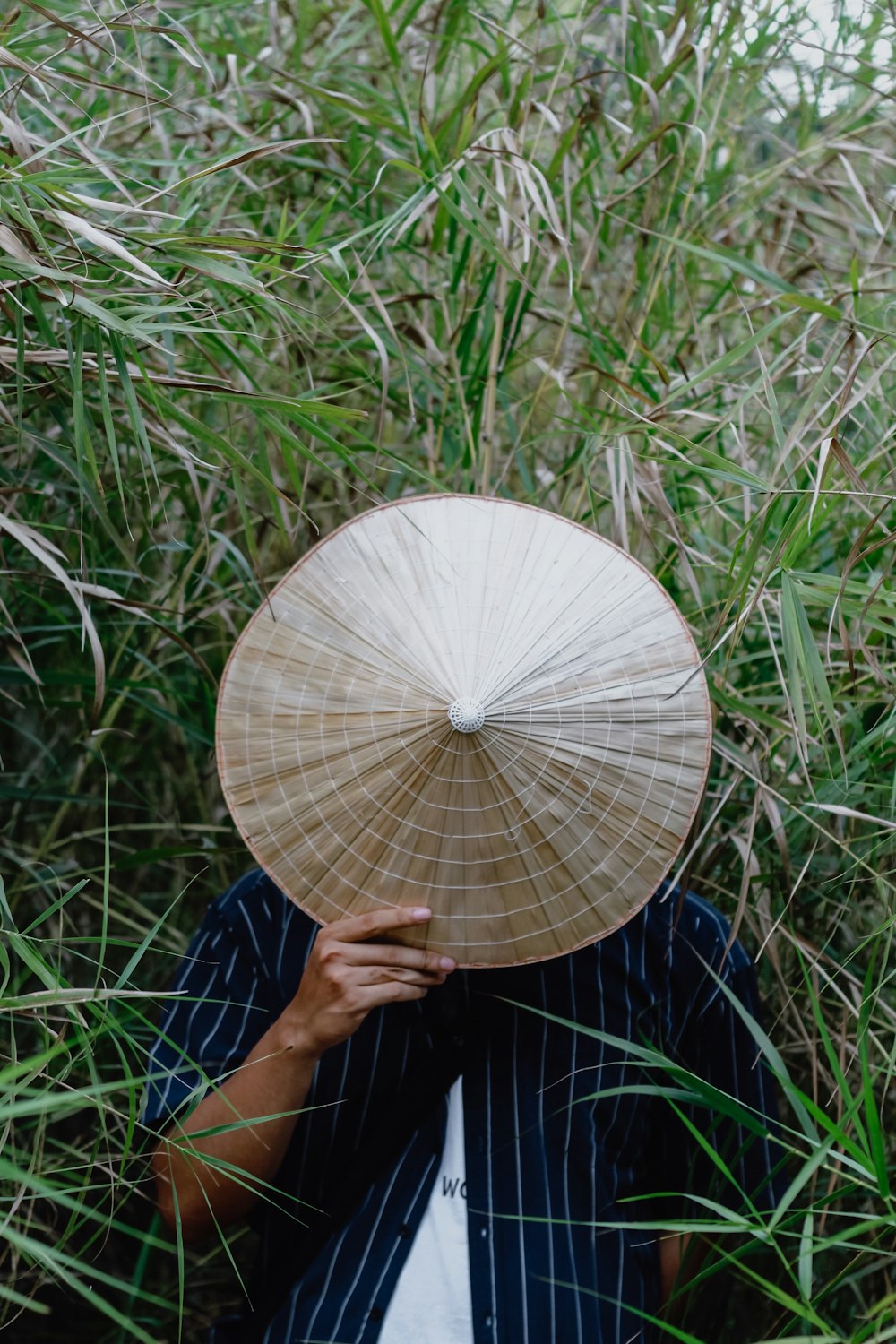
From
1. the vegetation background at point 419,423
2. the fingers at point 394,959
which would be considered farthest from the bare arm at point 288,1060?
the vegetation background at point 419,423

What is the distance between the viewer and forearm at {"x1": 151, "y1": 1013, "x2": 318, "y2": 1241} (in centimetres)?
102

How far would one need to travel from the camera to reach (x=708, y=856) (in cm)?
134

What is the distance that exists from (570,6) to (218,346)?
110cm

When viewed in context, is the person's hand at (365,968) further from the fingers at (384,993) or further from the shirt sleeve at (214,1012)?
the shirt sleeve at (214,1012)

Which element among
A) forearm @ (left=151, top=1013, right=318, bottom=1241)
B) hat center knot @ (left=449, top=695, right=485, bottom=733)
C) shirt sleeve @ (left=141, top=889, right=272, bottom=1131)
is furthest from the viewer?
shirt sleeve @ (left=141, top=889, right=272, bottom=1131)

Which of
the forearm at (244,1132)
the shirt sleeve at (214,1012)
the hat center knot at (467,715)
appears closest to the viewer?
the hat center knot at (467,715)

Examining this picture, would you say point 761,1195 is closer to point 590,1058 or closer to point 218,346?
point 590,1058

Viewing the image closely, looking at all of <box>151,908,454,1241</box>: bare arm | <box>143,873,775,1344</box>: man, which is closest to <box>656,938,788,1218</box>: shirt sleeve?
<box>143,873,775,1344</box>: man

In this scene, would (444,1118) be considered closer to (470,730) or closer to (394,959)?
(394,959)

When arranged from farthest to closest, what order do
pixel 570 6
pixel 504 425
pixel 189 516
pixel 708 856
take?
pixel 570 6 → pixel 504 425 → pixel 189 516 → pixel 708 856

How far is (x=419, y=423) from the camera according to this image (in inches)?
60.7

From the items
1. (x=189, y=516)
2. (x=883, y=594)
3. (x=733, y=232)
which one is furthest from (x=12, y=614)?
(x=733, y=232)

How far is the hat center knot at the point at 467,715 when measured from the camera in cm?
91

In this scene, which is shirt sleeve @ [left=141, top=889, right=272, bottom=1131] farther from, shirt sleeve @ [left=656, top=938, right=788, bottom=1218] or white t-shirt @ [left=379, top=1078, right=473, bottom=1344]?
shirt sleeve @ [left=656, top=938, right=788, bottom=1218]
